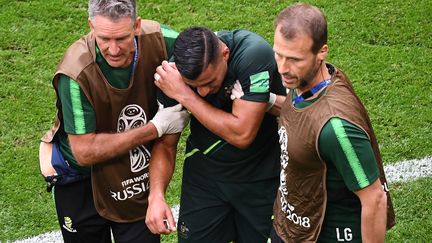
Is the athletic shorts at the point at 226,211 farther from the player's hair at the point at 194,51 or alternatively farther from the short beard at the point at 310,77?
the short beard at the point at 310,77

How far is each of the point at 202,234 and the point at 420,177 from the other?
2260mm

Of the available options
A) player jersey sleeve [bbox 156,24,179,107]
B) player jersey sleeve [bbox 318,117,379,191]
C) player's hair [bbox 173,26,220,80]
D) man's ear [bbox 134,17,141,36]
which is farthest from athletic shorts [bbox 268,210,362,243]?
man's ear [bbox 134,17,141,36]

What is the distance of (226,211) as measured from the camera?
5113 mm

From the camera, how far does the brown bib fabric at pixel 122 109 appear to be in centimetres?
461

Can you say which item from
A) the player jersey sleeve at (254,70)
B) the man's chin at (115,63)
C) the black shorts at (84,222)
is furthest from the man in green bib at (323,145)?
the black shorts at (84,222)

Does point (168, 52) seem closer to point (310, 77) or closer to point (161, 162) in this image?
point (161, 162)

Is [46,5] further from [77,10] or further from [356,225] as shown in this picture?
[356,225]

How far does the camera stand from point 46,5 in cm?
890

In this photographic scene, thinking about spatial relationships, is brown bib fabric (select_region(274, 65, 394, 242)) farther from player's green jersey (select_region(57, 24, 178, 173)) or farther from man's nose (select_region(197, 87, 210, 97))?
player's green jersey (select_region(57, 24, 178, 173))

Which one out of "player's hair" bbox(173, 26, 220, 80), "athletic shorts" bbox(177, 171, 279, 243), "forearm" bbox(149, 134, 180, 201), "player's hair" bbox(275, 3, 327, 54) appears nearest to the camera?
"player's hair" bbox(275, 3, 327, 54)

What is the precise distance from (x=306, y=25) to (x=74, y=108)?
1.37 m

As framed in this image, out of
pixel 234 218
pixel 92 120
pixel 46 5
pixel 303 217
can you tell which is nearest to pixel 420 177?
pixel 234 218

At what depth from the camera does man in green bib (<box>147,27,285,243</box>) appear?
4.49 metres

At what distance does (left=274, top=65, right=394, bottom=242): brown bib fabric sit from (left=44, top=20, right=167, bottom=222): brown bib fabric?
858 mm
